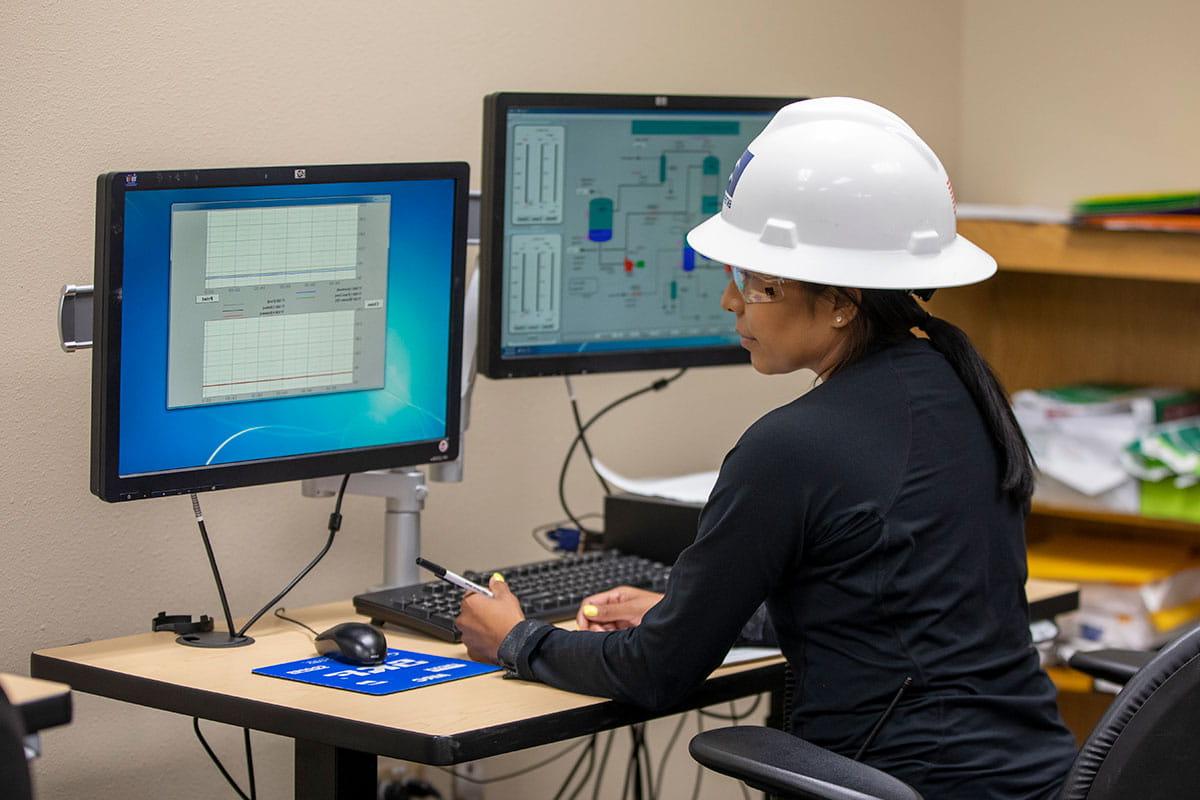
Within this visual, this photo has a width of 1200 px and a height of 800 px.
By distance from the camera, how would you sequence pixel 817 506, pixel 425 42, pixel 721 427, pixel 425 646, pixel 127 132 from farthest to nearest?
pixel 721 427 → pixel 425 42 → pixel 127 132 → pixel 425 646 → pixel 817 506

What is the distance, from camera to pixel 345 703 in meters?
1.61

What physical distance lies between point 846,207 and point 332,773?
2.66ft

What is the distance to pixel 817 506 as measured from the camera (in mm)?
1573

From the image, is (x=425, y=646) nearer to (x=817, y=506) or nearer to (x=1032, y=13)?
(x=817, y=506)

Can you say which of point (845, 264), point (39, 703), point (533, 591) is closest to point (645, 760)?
point (533, 591)

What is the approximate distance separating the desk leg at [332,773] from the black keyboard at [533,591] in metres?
0.22

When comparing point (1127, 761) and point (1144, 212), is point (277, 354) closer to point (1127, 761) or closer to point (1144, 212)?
point (1127, 761)

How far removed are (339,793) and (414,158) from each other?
1.08 m

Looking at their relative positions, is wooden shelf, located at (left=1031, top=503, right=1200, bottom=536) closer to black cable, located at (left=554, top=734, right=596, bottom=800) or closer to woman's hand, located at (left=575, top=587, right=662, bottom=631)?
black cable, located at (left=554, top=734, right=596, bottom=800)

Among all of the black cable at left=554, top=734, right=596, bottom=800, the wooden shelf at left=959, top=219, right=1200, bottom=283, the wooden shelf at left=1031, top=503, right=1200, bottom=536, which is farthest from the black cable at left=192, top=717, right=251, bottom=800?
the wooden shelf at left=959, top=219, right=1200, bottom=283


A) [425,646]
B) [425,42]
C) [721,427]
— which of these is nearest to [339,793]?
[425,646]

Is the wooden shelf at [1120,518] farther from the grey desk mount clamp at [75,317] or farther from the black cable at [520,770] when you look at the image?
the grey desk mount clamp at [75,317]

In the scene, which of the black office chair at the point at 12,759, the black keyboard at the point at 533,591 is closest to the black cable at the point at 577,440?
Answer: the black keyboard at the point at 533,591

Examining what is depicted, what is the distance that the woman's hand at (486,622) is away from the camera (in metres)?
1.77
